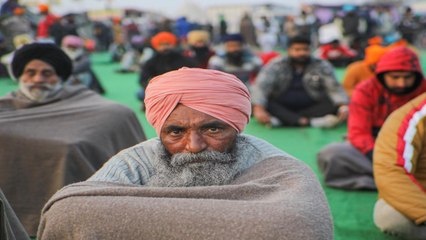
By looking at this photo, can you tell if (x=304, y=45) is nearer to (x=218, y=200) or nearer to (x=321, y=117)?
(x=321, y=117)

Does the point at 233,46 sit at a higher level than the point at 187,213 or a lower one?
lower

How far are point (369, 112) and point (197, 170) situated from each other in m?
2.98

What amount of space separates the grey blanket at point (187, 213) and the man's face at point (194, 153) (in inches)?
10.2

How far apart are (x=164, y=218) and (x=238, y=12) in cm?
3451

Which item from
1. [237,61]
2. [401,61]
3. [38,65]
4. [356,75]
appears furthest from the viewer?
[237,61]

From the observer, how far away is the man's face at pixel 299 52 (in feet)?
22.8

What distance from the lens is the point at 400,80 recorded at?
443 centimetres

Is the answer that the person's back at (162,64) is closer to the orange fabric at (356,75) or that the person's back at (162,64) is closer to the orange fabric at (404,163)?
the orange fabric at (356,75)

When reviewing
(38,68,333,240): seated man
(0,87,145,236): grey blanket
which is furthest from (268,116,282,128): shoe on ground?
(38,68,333,240): seated man

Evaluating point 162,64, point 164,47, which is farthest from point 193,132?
point 164,47

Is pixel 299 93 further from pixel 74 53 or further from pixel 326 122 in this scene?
pixel 74 53

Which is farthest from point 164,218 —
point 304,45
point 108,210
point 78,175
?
point 304,45

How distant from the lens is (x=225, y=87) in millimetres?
2152

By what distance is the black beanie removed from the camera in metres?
4.18
